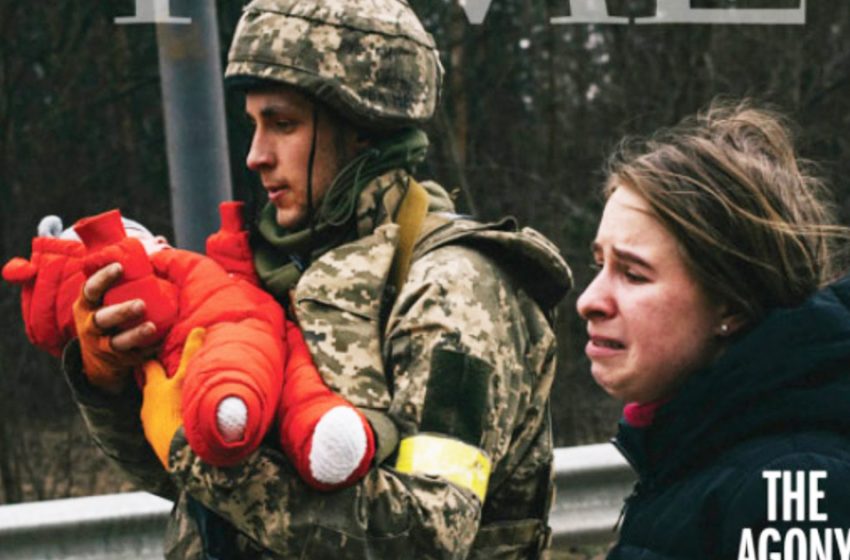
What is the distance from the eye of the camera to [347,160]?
2.91 m

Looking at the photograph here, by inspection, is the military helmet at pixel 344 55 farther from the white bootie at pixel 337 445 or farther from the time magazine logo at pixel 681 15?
the time magazine logo at pixel 681 15

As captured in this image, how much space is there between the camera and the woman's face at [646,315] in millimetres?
2152

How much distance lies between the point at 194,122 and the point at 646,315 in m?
1.73

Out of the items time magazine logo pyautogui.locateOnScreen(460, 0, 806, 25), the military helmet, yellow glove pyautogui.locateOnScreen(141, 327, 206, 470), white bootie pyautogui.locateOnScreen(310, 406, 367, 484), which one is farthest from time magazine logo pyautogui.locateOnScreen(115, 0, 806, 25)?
white bootie pyautogui.locateOnScreen(310, 406, 367, 484)

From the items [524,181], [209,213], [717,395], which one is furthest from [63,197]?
[717,395]

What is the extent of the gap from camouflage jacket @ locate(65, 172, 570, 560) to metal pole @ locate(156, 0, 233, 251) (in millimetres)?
774

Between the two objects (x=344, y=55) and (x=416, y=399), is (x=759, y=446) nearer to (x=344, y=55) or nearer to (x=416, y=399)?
(x=416, y=399)

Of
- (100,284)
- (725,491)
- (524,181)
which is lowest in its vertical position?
(524,181)

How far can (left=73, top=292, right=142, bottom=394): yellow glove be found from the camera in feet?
8.77

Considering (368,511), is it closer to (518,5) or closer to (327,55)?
(327,55)

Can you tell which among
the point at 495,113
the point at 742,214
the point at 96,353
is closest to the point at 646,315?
the point at 742,214

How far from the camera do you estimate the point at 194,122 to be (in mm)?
3602

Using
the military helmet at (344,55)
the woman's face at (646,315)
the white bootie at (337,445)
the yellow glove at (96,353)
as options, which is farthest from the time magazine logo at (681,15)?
the woman's face at (646,315)

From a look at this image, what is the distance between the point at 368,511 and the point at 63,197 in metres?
6.15
